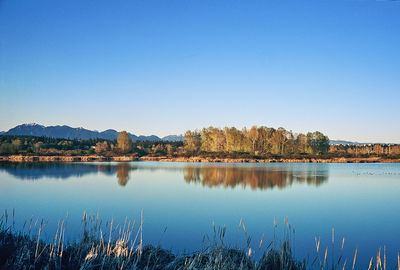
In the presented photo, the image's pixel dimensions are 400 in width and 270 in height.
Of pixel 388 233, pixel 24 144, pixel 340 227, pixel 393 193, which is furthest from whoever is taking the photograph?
pixel 24 144

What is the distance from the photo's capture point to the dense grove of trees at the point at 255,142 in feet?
247

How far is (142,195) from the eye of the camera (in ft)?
50.2

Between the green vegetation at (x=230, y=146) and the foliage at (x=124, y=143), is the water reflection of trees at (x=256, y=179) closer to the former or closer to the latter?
→ the green vegetation at (x=230, y=146)

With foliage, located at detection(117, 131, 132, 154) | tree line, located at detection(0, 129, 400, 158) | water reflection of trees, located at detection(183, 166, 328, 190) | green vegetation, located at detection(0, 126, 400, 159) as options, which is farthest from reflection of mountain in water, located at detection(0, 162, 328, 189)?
foliage, located at detection(117, 131, 132, 154)

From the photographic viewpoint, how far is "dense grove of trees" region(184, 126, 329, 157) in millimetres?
75312

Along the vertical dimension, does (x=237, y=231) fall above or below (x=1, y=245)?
below

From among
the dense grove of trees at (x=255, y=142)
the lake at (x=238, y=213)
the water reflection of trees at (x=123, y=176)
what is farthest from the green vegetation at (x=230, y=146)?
the lake at (x=238, y=213)

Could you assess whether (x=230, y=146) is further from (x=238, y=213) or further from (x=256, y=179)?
(x=238, y=213)

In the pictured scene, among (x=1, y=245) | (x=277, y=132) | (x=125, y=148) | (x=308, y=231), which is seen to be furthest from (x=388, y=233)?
(x=125, y=148)

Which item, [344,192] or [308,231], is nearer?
[308,231]

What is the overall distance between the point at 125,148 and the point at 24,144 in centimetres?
2705

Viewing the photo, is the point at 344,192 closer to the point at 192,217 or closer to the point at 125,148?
the point at 192,217

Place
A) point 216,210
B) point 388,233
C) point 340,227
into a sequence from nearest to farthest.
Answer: point 388,233, point 340,227, point 216,210

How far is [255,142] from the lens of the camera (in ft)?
253
